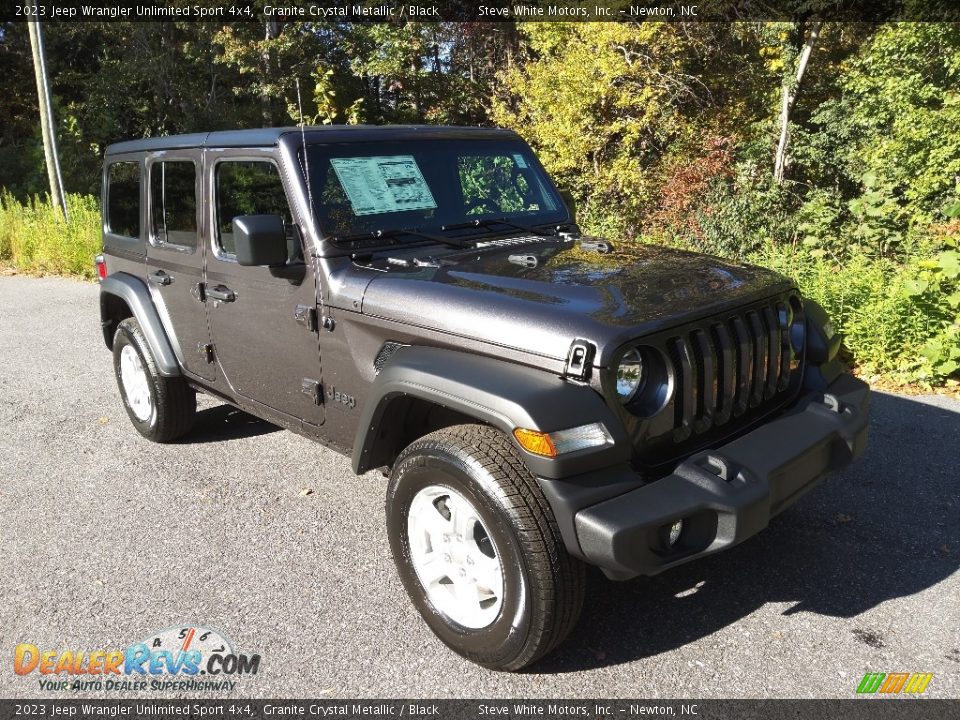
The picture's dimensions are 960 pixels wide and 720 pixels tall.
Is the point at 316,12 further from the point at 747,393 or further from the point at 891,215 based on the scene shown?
the point at 747,393

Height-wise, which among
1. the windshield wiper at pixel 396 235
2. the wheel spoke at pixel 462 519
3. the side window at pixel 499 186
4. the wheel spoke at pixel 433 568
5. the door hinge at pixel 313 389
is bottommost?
the wheel spoke at pixel 433 568

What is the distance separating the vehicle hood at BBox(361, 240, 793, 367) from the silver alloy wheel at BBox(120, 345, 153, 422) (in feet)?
8.53

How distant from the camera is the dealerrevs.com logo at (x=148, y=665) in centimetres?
290

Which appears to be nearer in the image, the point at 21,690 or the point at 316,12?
the point at 21,690

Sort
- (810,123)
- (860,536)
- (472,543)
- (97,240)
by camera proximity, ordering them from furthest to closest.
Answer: (810,123)
(97,240)
(860,536)
(472,543)

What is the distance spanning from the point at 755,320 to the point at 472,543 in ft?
4.74

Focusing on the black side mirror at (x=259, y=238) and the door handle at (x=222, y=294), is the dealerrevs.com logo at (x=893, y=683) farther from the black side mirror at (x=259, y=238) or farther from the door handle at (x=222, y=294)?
the door handle at (x=222, y=294)

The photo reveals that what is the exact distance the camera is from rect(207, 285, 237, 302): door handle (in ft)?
12.9

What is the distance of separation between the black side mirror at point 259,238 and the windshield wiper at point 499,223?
0.83 m

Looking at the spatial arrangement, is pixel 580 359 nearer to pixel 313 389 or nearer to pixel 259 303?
pixel 313 389

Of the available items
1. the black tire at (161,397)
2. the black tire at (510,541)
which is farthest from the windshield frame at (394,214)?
the black tire at (161,397)

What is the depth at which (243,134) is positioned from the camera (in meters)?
3.88

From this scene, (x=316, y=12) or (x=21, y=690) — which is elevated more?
(x=316, y=12)

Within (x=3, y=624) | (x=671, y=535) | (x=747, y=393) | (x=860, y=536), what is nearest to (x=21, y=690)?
(x=3, y=624)
